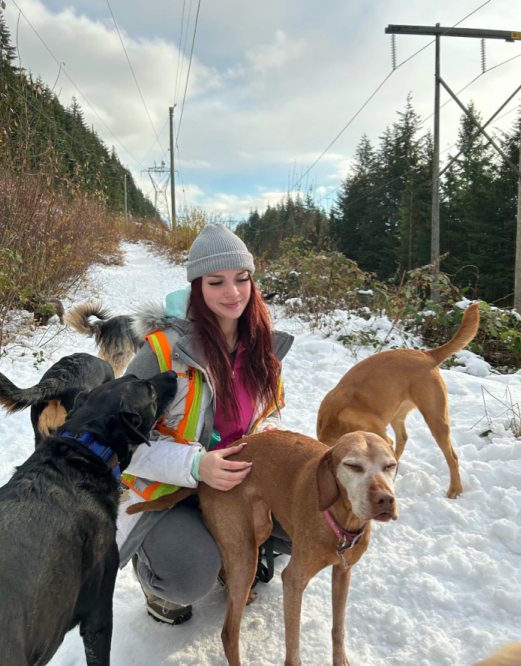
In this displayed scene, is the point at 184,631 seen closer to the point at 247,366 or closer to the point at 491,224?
the point at 247,366

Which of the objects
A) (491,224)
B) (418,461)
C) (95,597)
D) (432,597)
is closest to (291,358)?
(418,461)

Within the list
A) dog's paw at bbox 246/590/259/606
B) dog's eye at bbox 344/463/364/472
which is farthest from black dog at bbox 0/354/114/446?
dog's eye at bbox 344/463/364/472

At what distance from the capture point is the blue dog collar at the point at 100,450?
1873 mm

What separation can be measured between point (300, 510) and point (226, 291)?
3.74 ft

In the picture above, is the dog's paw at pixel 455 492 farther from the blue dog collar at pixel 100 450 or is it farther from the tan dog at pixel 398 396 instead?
the blue dog collar at pixel 100 450

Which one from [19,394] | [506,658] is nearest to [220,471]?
[506,658]

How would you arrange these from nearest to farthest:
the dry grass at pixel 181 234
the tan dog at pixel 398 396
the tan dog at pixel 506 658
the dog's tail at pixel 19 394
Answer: the tan dog at pixel 506 658, the dog's tail at pixel 19 394, the tan dog at pixel 398 396, the dry grass at pixel 181 234

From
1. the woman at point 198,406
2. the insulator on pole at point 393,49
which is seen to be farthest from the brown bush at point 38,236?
the insulator on pole at point 393,49

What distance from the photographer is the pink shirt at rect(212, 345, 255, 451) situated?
2.18 meters

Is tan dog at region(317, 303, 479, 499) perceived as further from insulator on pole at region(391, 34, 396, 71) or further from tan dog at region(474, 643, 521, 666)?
insulator on pole at region(391, 34, 396, 71)

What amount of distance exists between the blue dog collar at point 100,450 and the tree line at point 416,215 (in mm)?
9010

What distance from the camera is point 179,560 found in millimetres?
1744

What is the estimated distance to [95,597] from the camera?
5.37ft

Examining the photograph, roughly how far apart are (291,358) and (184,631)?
449 centimetres
